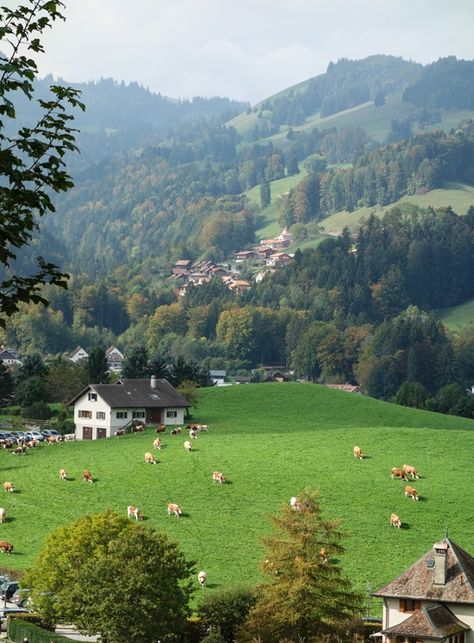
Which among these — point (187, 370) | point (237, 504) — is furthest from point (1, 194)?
point (187, 370)

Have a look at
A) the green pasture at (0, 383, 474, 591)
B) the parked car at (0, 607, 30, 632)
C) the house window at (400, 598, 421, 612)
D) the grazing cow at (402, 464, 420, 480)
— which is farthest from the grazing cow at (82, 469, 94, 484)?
the house window at (400, 598, 421, 612)

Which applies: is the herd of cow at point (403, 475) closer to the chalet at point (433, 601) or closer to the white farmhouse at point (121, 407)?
the chalet at point (433, 601)

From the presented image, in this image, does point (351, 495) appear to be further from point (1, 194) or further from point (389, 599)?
point (1, 194)

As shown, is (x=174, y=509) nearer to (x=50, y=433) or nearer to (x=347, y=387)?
(x=50, y=433)

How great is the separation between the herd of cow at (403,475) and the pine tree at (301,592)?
15.1 meters

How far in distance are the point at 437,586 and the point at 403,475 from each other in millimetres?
27527

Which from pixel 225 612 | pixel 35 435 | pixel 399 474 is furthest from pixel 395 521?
pixel 35 435

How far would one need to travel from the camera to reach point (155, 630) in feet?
168

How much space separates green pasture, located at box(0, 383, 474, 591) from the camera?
66.5 m

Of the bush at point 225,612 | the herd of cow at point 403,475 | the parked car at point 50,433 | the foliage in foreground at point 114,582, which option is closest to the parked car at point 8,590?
the foliage in foreground at point 114,582

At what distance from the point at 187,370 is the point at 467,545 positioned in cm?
6163

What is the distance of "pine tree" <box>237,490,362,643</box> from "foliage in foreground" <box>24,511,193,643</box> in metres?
3.10

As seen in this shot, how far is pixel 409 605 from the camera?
2025 inches

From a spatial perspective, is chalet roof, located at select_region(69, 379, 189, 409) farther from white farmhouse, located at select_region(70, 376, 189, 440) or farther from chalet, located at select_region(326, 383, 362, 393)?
chalet, located at select_region(326, 383, 362, 393)
